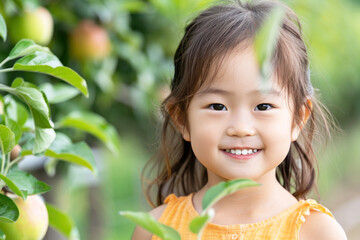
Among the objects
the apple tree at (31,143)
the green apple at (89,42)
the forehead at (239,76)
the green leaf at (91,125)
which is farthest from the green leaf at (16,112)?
the green apple at (89,42)

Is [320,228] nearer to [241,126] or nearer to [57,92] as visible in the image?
[241,126]

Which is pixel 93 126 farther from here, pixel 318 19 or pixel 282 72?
pixel 318 19

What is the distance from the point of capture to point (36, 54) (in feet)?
3.09

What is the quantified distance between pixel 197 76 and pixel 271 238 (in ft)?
0.90

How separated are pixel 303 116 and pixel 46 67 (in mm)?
420

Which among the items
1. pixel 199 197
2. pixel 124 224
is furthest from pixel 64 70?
pixel 124 224

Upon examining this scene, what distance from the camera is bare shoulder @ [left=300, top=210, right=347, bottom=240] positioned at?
92 centimetres

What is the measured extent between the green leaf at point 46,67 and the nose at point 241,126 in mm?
244

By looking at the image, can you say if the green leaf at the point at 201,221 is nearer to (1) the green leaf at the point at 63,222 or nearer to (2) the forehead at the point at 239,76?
(2) the forehead at the point at 239,76

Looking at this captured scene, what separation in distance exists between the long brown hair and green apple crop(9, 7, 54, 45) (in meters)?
0.54

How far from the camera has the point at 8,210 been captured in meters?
0.91

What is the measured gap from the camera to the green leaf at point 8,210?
897 millimetres

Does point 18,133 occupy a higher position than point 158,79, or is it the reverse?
point 18,133

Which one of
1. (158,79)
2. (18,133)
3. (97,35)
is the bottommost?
(158,79)
